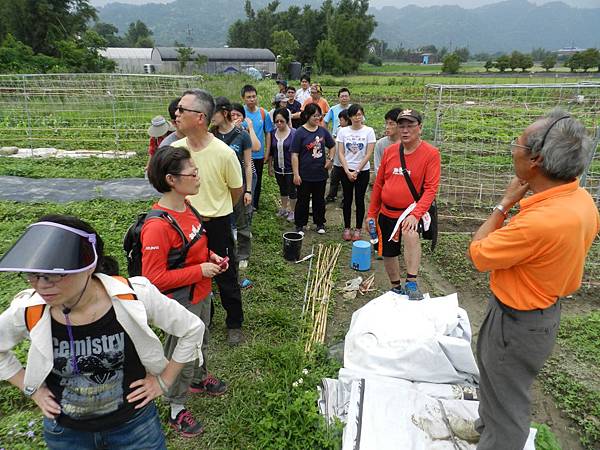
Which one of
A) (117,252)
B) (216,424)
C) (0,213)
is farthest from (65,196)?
(216,424)

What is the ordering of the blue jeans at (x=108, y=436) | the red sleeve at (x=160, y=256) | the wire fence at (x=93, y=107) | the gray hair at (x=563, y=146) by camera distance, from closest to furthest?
the blue jeans at (x=108, y=436) < the gray hair at (x=563, y=146) < the red sleeve at (x=160, y=256) < the wire fence at (x=93, y=107)

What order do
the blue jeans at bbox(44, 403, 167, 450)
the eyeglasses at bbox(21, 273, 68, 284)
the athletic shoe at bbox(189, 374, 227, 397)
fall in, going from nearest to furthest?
the eyeglasses at bbox(21, 273, 68, 284)
the blue jeans at bbox(44, 403, 167, 450)
the athletic shoe at bbox(189, 374, 227, 397)

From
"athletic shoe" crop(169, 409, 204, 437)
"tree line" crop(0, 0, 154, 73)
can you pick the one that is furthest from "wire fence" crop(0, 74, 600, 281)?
"tree line" crop(0, 0, 154, 73)

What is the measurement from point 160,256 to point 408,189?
98.4 inches

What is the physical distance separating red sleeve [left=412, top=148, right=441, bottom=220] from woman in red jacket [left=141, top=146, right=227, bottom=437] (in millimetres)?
2071

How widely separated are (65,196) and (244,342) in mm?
5621

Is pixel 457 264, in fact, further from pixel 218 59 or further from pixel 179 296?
pixel 218 59

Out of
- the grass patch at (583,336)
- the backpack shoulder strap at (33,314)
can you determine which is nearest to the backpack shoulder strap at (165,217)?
the backpack shoulder strap at (33,314)

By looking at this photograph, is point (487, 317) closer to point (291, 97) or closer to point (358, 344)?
point (358, 344)

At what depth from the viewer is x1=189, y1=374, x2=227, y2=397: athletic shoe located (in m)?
3.28

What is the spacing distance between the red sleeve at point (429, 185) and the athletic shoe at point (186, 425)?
2611 mm

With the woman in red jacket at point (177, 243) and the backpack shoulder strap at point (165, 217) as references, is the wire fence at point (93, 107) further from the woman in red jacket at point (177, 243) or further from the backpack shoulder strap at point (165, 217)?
the backpack shoulder strap at point (165, 217)

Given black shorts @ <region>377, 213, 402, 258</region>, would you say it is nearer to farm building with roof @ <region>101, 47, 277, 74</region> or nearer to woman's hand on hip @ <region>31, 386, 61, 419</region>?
woman's hand on hip @ <region>31, 386, 61, 419</region>

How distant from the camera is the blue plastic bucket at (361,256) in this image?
5297mm
